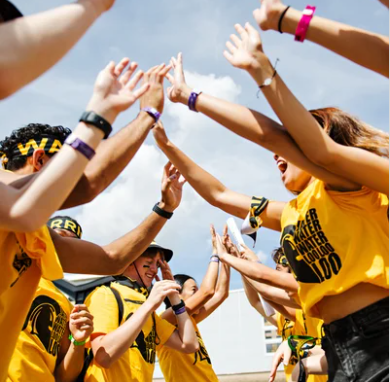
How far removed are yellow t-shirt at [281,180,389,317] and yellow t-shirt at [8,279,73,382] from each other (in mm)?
1849

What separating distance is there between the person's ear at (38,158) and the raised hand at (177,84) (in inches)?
30.5

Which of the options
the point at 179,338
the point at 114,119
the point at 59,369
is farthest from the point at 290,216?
the point at 179,338

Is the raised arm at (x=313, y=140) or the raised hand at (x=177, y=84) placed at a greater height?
the raised hand at (x=177, y=84)

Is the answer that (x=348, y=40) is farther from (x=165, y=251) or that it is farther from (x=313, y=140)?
(x=165, y=251)

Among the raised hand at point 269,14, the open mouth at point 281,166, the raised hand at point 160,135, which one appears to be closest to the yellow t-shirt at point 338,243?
the open mouth at point 281,166

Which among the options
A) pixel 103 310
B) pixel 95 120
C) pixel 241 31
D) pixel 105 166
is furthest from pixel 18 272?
pixel 103 310

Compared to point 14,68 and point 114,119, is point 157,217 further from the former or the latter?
point 14,68

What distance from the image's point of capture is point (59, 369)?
383cm

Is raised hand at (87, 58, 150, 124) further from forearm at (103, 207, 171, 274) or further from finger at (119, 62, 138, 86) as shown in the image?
forearm at (103, 207, 171, 274)

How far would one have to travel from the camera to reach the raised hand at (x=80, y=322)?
3.58 metres

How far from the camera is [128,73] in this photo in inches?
90.7

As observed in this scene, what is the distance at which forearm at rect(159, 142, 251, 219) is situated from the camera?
10.8 ft

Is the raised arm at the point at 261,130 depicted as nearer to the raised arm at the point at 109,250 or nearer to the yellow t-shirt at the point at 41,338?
the raised arm at the point at 109,250

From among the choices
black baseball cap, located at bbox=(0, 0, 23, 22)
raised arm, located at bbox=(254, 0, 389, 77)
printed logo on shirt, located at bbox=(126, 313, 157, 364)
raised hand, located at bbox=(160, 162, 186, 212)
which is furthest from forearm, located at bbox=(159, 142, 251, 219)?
printed logo on shirt, located at bbox=(126, 313, 157, 364)
